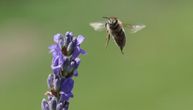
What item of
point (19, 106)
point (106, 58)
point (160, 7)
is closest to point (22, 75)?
point (106, 58)

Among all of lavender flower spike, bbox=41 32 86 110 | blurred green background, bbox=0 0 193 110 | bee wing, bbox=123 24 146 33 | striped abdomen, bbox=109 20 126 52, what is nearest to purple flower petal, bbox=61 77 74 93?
lavender flower spike, bbox=41 32 86 110

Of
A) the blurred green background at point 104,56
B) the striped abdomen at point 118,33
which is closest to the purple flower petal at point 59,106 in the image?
the striped abdomen at point 118,33

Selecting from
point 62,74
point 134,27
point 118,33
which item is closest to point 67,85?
point 62,74

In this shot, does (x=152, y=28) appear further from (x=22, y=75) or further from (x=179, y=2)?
(x=22, y=75)

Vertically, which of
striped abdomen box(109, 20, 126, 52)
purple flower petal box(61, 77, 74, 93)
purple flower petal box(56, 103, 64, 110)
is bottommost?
purple flower petal box(56, 103, 64, 110)

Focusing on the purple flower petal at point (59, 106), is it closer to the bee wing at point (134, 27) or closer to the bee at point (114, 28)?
the bee at point (114, 28)

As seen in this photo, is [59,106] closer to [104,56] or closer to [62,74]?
[62,74]

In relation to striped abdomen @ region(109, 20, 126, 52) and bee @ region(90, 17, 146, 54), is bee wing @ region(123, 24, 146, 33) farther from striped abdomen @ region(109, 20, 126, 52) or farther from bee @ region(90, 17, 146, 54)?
striped abdomen @ region(109, 20, 126, 52)
